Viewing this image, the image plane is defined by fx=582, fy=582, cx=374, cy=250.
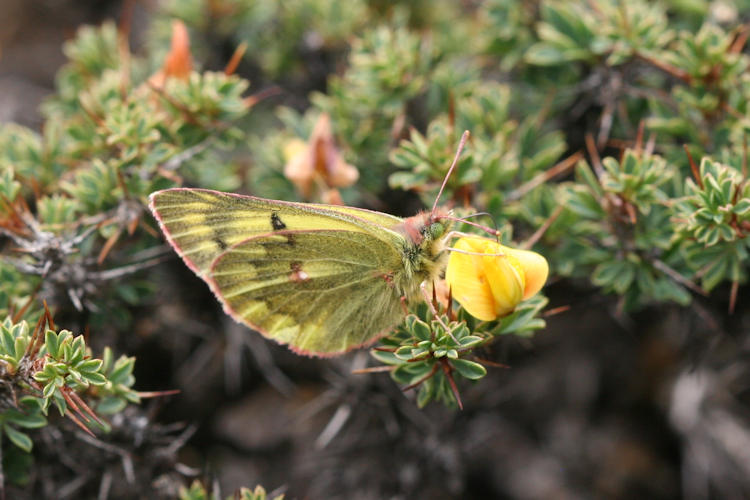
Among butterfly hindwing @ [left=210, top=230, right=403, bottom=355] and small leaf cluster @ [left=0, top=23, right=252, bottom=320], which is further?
small leaf cluster @ [left=0, top=23, right=252, bottom=320]

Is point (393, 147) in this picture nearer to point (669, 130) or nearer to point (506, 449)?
point (669, 130)

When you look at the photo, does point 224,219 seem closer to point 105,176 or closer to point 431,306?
point 105,176

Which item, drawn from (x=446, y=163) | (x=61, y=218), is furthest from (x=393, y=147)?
(x=61, y=218)

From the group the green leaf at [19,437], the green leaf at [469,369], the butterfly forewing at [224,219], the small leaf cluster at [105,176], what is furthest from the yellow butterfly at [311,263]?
the green leaf at [19,437]

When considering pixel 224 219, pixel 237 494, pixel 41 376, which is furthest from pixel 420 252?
pixel 41 376

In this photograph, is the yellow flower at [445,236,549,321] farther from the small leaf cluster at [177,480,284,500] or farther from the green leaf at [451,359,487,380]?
the small leaf cluster at [177,480,284,500]

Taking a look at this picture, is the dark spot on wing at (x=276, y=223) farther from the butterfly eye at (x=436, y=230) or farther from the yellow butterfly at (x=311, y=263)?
the butterfly eye at (x=436, y=230)

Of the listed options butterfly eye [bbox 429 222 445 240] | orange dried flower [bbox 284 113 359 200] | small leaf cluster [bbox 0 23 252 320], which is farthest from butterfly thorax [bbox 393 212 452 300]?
small leaf cluster [bbox 0 23 252 320]
